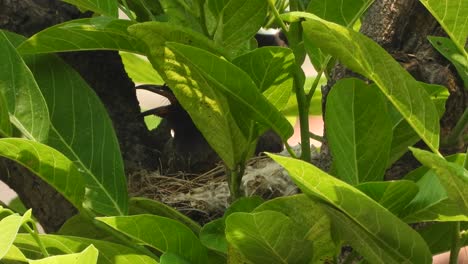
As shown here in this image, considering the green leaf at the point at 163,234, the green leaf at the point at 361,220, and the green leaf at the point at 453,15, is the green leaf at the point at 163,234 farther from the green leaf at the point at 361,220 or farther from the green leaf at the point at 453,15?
the green leaf at the point at 453,15

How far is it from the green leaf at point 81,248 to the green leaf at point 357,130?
181 mm

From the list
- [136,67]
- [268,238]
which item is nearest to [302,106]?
[268,238]

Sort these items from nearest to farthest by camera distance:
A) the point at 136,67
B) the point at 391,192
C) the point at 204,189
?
the point at 391,192
the point at 136,67
the point at 204,189

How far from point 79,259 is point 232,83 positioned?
0.22 metres

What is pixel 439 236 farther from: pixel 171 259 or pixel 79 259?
pixel 79 259

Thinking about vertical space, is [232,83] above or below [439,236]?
above

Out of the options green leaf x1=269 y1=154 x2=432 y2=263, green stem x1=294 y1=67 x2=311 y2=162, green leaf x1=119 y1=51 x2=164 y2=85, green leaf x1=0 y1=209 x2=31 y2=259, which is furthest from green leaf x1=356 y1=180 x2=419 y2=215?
green leaf x1=119 y1=51 x2=164 y2=85

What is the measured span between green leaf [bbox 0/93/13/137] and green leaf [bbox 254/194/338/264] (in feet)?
0.83

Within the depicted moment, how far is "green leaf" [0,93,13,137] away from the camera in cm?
75

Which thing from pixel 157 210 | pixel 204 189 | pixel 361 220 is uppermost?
pixel 361 220

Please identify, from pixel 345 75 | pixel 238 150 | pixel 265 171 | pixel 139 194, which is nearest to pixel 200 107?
pixel 238 150

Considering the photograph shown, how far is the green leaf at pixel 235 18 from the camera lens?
0.73m

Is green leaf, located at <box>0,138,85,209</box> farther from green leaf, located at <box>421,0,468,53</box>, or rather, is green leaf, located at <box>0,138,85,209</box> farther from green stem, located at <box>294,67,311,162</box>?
green leaf, located at <box>421,0,468,53</box>

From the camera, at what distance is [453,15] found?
Result: 64 centimetres
